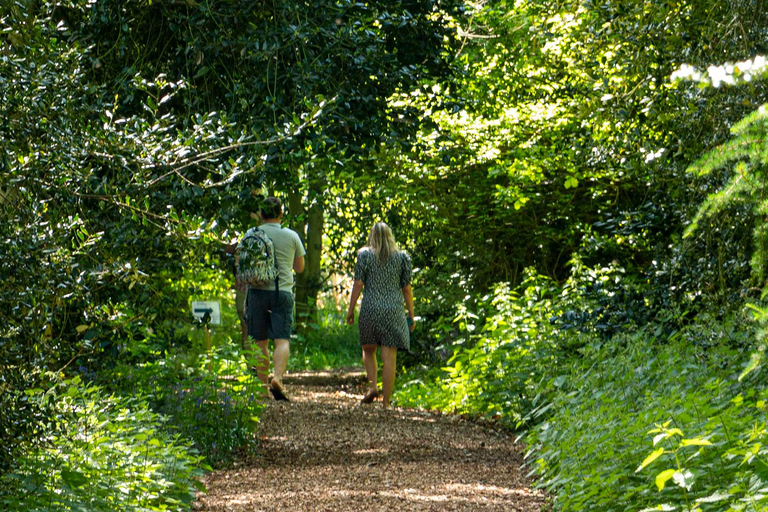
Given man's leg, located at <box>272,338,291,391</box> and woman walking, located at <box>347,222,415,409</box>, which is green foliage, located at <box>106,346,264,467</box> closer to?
man's leg, located at <box>272,338,291,391</box>

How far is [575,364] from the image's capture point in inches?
259

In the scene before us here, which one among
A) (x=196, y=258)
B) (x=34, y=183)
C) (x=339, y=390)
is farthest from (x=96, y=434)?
(x=339, y=390)

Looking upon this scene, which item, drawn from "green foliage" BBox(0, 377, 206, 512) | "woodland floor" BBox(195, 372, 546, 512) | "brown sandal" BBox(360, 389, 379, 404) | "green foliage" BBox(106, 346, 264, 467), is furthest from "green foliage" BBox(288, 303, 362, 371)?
"green foliage" BBox(0, 377, 206, 512)

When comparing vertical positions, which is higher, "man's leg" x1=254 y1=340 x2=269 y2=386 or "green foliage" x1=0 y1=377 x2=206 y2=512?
"man's leg" x1=254 y1=340 x2=269 y2=386

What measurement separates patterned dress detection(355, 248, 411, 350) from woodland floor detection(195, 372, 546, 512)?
2.33ft

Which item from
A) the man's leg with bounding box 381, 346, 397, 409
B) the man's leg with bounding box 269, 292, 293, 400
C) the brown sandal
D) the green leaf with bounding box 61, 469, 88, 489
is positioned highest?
the man's leg with bounding box 269, 292, 293, 400

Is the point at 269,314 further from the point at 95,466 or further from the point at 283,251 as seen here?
the point at 95,466

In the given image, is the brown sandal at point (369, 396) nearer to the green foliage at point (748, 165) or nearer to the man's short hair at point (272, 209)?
the man's short hair at point (272, 209)

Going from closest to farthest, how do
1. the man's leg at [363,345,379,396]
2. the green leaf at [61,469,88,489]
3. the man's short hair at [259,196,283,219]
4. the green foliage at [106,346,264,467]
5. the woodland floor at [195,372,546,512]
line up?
1. the green leaf at [61,469,88,489]
2. the woodland floor at [195,372,546,512]
3. the green foliage at [106,346,264,467]
4. the man's short hair at [259,196,283,219]
5. the man's leg at [363,345,379,396]

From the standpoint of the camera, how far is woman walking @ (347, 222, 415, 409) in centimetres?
858

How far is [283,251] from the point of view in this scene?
8555mm

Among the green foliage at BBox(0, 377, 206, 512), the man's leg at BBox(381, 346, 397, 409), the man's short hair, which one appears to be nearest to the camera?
the green foliage at BBox(0, 377, 206, 512)

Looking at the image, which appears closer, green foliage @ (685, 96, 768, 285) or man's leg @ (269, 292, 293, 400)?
green foliage @ (685, 96, 768, 285)

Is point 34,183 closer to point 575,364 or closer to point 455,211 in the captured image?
point 575,364
